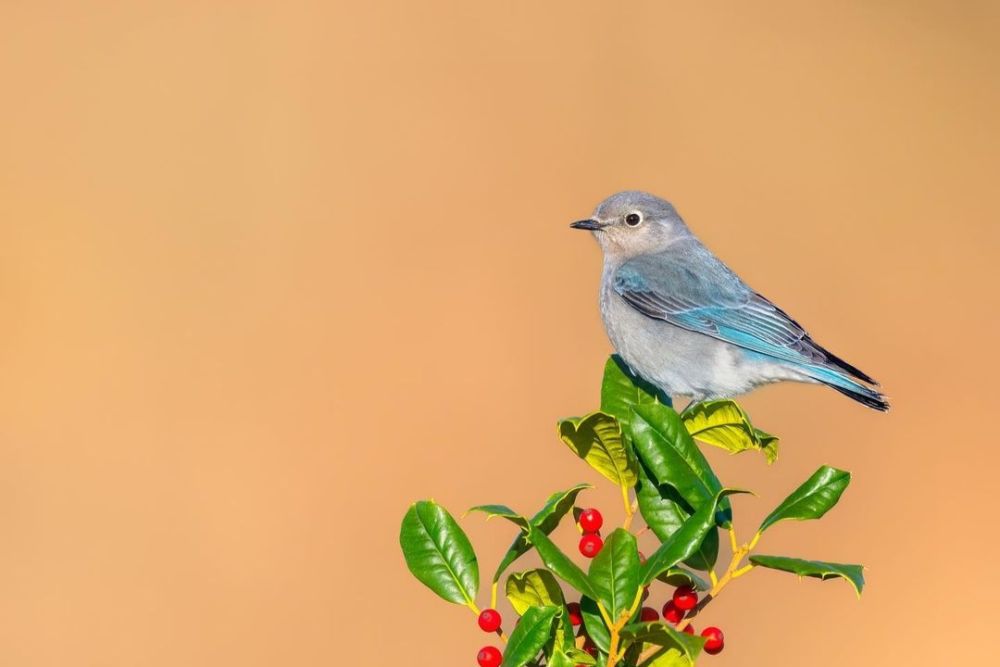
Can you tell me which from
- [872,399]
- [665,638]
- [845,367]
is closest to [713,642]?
[665,638]

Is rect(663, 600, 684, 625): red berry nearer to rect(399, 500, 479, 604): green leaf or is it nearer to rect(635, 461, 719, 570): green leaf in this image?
rect(635, 461, 719, 570): green leaf

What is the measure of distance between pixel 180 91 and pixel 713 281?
6.37 metres

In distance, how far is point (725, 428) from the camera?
310 centimetres

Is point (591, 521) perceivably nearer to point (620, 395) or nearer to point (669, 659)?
point (669, 659)

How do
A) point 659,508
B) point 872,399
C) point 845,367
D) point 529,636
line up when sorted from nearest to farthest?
1. point 529,636
2. point 659,508
3. point 872,399
4. point 845,367

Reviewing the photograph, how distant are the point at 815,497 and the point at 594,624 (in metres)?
0.51

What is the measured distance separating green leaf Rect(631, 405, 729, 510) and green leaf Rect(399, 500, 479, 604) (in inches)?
16.7

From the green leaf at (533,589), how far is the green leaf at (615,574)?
19cm

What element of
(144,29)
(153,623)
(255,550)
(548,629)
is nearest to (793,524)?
(255,550)

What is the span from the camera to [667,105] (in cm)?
1026

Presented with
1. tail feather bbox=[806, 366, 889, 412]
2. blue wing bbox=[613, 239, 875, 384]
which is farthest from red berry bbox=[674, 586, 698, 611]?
blue wing bbox=[613, 239, 875, 384]

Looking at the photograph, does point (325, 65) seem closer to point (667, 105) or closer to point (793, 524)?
point (667, 105)

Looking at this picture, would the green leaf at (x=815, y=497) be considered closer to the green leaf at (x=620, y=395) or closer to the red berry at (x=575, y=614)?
the red berry at (x=575, y=614)

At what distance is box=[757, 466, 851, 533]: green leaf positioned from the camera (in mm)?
2334
